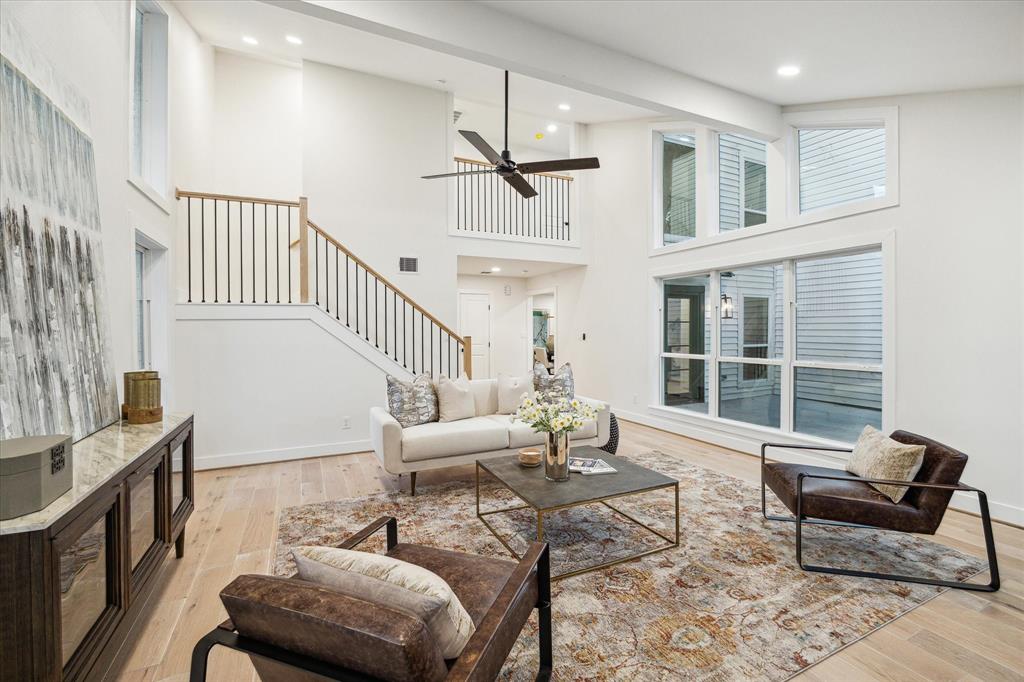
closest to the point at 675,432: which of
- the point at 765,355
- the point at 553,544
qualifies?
the point at 765,355

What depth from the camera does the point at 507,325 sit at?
9555mm

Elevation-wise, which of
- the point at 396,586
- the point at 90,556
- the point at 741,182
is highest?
the point at 741,182

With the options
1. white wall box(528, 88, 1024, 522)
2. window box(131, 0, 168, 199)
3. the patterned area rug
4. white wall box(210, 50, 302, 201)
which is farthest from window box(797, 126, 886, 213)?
window box(131, 0, 168, 199)

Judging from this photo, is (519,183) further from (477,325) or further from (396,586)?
(477,325)

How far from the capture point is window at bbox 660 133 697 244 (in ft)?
20.2

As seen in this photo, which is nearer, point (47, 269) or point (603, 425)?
point (47, 269)

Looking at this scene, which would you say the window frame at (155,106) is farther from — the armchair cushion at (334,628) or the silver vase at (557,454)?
the armchair cushion at (334,628)

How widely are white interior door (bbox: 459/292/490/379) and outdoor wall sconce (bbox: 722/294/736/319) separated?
15.7 feet

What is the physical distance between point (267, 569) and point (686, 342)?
5294mm

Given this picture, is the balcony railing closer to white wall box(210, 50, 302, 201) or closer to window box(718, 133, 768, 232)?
white wall box(210, 50, 302, 201)

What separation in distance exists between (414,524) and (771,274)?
4.40m

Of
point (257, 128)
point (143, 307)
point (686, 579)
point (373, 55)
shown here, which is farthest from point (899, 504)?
point (257, 128)

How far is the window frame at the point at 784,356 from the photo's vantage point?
3.96 metres

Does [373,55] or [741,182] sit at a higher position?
[373,55]
